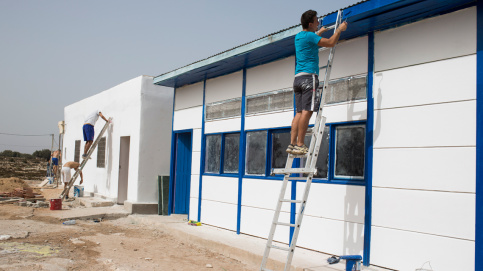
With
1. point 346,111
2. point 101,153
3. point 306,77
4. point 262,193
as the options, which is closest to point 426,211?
point 346,111

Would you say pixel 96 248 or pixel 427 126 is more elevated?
pixel 427 126

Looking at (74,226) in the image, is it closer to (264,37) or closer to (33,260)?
(33,260)

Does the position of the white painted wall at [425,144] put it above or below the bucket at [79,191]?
above

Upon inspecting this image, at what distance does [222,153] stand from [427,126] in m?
4.81

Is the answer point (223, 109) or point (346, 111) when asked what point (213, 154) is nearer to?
point (223, 109)

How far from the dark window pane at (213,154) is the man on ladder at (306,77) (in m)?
4.27

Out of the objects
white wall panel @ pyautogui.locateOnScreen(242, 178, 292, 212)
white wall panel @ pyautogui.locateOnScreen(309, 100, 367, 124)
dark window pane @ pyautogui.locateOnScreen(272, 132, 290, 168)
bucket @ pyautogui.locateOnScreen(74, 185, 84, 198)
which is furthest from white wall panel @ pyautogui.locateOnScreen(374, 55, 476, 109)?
bucket @ pyautogui.locateOnScreen(74, 185, 84, 198)

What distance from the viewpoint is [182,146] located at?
37.4 ft

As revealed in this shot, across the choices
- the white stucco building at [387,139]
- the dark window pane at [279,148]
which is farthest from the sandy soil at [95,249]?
the dark window pane at [279,148]

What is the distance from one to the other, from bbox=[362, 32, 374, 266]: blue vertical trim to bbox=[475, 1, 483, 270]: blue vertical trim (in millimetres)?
1455

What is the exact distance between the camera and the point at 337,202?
256 inches

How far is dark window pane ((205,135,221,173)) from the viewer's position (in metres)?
9.58

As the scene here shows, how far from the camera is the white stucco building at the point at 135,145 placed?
1238 centimetres

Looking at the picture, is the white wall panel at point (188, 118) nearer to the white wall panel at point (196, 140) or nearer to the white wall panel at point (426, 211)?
the white wall panel at point (196, 140)
